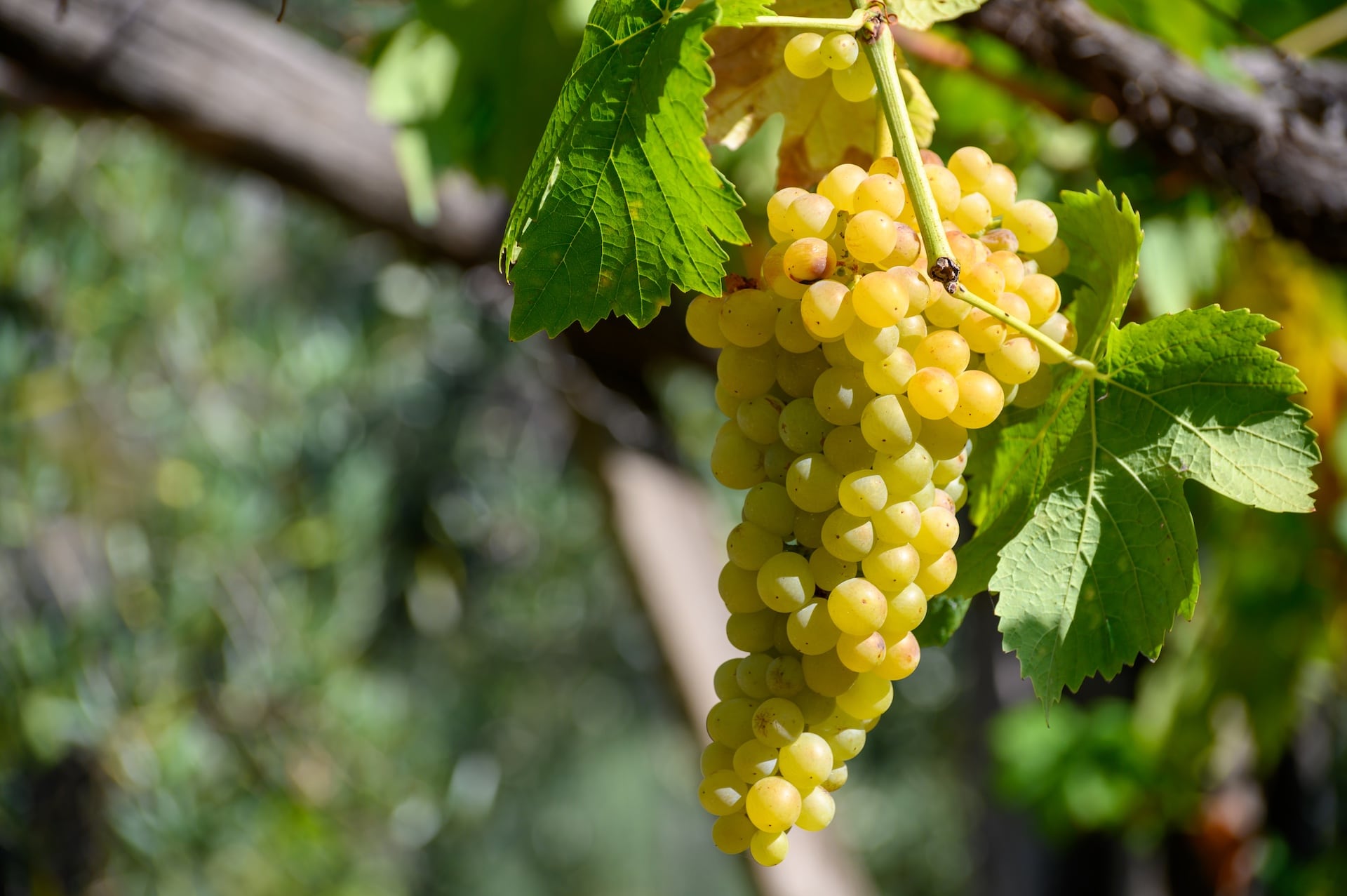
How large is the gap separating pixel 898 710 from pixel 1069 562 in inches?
110

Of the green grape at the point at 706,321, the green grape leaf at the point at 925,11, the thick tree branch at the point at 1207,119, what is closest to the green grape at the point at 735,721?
the green grape at the point at 706,321

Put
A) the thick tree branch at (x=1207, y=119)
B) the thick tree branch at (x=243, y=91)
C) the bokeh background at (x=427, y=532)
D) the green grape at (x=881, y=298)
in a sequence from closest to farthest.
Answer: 1. the green grape at (x=881, y=298)
2. the thick tree branch at (x=1207, y=119)
3. the bokeh background at (x=427, y=532)
4. the thick tree branch at (x=243, y=91)

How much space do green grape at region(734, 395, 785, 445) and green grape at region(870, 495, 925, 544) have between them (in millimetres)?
40

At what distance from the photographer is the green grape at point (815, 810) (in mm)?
283

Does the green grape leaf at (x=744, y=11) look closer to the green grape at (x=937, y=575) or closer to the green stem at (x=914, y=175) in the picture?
the green stem at (x=914, y=175)

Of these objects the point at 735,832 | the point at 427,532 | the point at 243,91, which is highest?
the point at 735,832

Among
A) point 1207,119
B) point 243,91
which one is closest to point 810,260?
point 1207,119

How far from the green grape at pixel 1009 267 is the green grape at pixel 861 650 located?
11 centimetres

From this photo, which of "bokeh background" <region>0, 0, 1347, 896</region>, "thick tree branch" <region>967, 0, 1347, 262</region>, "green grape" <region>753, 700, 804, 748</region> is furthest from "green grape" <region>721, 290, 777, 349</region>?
"thick tree branch" <region>967, 0, 1347, 262</region>

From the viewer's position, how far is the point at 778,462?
0.97 ft

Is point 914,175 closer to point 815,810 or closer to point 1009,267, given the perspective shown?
point 1009,267

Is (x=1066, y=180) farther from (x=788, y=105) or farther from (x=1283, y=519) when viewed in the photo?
(x=788, y=105)

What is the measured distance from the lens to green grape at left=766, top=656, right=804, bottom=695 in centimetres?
28

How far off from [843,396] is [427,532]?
88.2 inches
